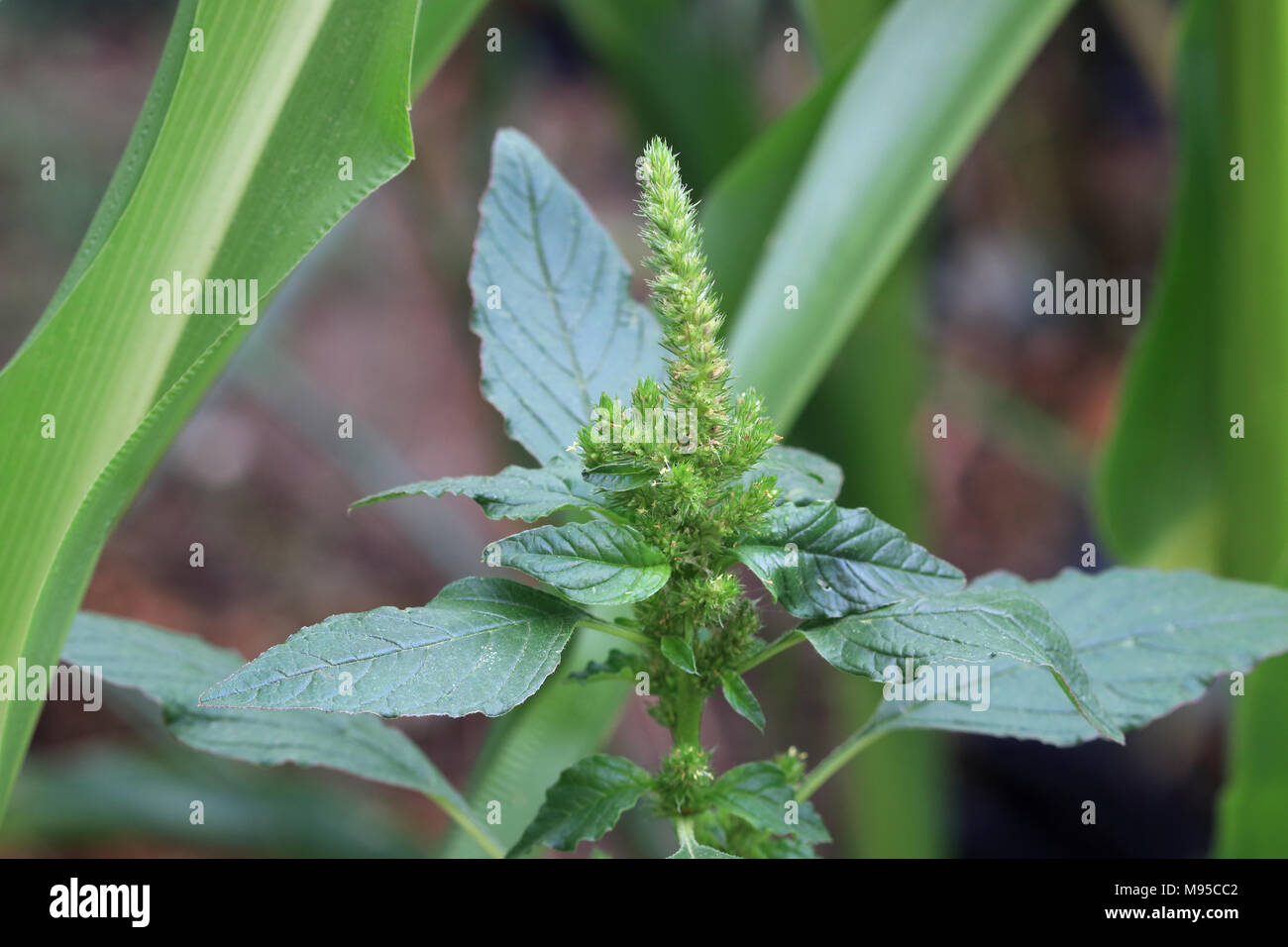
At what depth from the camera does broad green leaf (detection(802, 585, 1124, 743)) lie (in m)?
0.28

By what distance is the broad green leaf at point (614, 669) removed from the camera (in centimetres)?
34

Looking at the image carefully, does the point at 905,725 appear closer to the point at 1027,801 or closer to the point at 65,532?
the point at 65,532

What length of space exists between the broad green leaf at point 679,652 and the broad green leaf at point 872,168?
21cm

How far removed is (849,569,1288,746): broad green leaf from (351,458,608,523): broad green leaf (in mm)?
170

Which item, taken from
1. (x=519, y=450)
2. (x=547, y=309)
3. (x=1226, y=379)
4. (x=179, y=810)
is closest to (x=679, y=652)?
(x=547, y=309)

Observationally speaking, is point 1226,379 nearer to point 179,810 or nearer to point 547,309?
point 547,309

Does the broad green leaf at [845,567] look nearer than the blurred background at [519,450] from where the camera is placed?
Yes

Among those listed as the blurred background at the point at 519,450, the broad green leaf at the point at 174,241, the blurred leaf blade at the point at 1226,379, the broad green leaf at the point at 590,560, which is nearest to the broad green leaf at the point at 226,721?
the broad green leaf at the point at 174,241

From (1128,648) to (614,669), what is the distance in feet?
0.65

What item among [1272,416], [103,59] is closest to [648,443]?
[1272,416]

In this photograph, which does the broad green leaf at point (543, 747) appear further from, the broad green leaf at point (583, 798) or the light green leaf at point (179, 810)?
the light green leaf at point (179, 810)

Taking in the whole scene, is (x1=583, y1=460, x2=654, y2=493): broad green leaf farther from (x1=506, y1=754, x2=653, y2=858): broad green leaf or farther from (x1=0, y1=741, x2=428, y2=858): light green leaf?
(x1=0, y1=741, x2=428, y2=858): light green leaf

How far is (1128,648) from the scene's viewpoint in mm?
389

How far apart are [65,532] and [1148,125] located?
1817 millimetres
